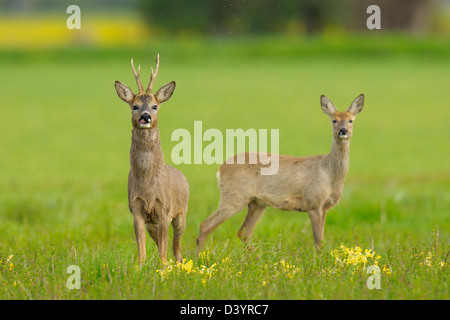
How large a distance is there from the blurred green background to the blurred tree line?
0.10 meters

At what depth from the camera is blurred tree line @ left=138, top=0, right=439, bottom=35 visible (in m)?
58.0

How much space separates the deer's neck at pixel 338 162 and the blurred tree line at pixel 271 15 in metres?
49.2

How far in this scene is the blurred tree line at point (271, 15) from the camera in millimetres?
57969

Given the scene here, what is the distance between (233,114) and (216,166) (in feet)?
21.8

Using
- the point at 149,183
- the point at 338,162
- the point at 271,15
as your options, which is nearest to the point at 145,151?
the point at 149,183

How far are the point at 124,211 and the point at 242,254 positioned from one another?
532 cm

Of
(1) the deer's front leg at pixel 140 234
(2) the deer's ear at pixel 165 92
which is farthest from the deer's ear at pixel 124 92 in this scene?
(1) the deer's front leg at pixel 140 234

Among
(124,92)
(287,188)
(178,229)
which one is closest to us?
(124,92)

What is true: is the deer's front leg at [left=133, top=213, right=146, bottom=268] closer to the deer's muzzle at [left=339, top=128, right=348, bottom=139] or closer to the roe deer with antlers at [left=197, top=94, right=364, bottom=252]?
the roe deer with antlers at [left=197, top=94, right=364, bottom=252]

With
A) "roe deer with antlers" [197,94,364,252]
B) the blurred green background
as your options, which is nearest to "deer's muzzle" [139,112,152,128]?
the blurred green background

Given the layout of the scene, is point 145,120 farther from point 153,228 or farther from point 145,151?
point 153,228

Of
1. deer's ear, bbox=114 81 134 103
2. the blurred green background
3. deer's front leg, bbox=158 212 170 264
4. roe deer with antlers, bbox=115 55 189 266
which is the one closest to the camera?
deer's ear, bbox=114 81 134 103

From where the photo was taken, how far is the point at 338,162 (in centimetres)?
798
